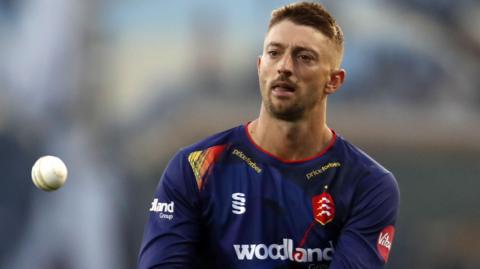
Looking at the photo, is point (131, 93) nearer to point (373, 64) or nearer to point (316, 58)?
point (373, 64)

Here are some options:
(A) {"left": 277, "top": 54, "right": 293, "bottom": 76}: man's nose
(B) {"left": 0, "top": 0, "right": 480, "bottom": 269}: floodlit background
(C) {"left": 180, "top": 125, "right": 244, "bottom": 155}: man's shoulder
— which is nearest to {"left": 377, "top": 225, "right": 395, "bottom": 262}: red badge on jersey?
(C) {"left": 180, "top": 125, "right": 244, "bottom": 155}: man's shoulder

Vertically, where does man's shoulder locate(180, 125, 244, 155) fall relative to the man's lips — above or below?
below

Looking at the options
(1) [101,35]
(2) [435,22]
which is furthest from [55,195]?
(2) [435,22]

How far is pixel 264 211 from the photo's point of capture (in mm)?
4617

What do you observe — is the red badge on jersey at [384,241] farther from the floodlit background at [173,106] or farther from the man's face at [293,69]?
the floodlit background at [173,106]

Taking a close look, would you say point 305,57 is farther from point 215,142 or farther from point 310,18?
point 215,142

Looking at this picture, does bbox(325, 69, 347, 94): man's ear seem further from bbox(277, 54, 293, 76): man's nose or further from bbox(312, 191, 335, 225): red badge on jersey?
bbox(312, 191, 335, 225): red badge on jersey

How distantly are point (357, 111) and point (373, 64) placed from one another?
468mm

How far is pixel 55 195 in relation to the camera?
8570mm

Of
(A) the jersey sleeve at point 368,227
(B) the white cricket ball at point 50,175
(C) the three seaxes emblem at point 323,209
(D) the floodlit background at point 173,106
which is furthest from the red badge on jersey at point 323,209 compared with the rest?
(D) the floodlit background at point 173,106

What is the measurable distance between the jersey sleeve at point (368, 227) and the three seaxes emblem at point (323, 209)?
10cm

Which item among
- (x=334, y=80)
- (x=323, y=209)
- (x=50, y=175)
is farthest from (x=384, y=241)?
(x=50, y=175)

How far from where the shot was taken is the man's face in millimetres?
4430

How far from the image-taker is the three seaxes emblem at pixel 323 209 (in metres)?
4.60
